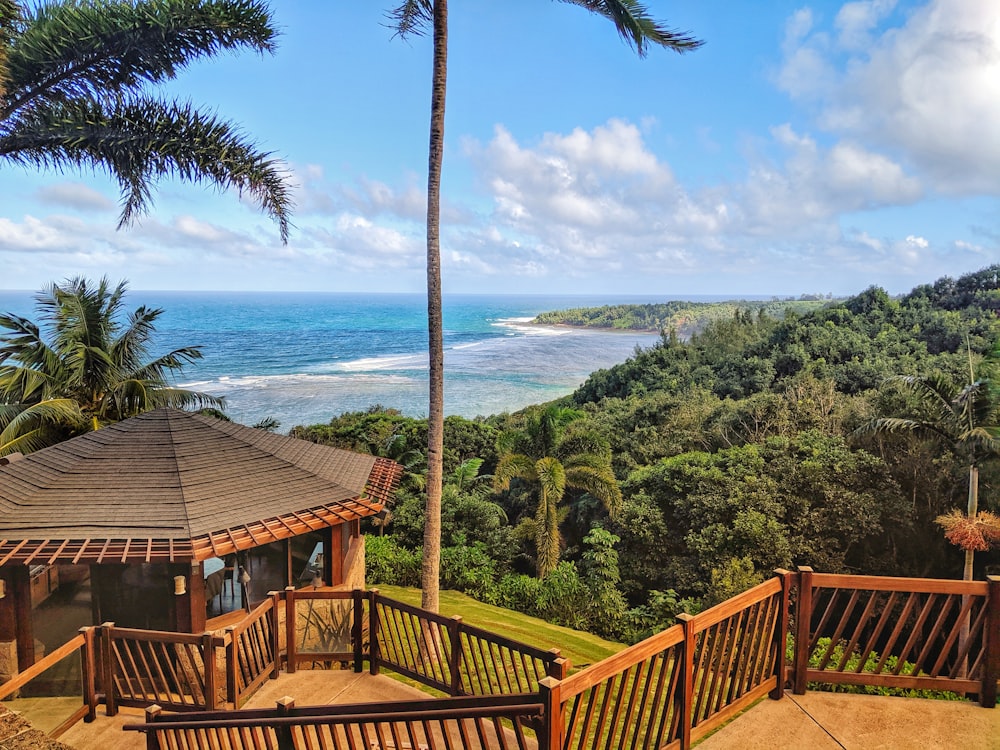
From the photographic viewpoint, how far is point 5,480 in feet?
25.7

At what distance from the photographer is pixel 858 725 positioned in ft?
14.4

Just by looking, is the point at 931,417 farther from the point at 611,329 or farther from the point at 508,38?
the point at 611,329

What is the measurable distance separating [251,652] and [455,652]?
2077mm

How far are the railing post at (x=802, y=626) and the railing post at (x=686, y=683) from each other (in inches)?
39.7

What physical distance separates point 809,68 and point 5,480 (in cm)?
3082

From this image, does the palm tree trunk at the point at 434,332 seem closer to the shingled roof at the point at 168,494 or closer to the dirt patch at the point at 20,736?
the shingled roof at the point at 168,494

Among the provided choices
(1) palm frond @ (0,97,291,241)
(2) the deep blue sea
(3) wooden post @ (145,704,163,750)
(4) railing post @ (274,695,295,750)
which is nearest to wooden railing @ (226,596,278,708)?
(3) wooden post @ (145,704,163,750)

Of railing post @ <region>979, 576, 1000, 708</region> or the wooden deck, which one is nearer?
railing post @ <region>979, 576, 1000, 708</region>

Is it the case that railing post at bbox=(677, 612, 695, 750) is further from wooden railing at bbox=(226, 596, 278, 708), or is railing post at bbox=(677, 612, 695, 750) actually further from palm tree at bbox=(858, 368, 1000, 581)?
palm tree at bbox=(858, 368, 1000, 581)

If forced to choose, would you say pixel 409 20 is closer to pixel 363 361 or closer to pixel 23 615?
pixel 23 615

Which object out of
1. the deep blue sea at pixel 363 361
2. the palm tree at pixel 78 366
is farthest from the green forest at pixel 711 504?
the deep blue sea at pixel 363 361

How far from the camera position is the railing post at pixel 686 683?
13.0ft

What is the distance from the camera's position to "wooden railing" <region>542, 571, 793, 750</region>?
338cm

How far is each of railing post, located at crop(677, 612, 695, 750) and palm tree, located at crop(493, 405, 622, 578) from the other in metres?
10.6
